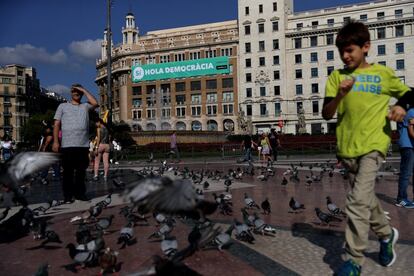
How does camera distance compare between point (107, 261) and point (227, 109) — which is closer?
point (107, 261)

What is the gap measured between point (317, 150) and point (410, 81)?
43476 millimetres

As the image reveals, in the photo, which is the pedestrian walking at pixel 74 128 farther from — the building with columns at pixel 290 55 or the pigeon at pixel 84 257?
the building with columns at pixel 290 55

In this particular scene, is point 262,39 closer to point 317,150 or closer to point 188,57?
point 188,57

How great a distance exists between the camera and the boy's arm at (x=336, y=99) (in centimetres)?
317

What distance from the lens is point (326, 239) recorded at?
459cm

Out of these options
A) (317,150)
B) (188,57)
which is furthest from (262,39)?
(317,150)

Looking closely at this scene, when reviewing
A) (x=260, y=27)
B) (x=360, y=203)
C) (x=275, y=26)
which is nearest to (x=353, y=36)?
(x=360, y=203)

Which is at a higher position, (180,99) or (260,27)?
(260,27)

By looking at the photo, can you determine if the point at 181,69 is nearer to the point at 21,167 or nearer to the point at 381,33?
the point at 381,33

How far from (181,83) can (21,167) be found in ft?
258

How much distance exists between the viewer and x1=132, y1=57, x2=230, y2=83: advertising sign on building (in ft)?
253

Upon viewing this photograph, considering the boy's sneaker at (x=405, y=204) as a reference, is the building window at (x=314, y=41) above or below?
above

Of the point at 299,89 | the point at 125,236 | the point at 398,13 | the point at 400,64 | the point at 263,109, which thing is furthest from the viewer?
the point at 263,109

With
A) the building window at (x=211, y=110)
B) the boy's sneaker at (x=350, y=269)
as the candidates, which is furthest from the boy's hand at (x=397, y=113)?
the building window at (x=211, y=110)
